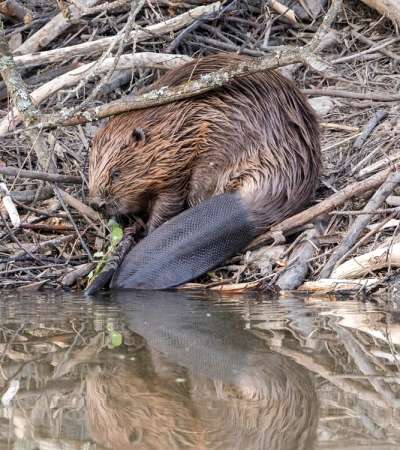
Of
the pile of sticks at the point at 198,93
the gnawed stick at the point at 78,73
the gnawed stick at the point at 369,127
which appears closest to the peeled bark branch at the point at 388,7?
the pile of sticks at the point at 198,93

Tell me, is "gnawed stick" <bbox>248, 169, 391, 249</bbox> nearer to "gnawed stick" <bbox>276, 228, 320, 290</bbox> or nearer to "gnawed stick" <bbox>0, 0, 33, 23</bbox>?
"gnawed stick" <bbox>276, 228, 320, 290</bbox>

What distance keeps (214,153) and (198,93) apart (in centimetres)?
28

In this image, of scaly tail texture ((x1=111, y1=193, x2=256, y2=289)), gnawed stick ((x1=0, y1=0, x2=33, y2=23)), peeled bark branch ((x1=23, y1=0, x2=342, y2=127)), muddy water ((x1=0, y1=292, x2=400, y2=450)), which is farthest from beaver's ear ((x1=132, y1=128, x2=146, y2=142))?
gnawed stick ((x1=0, y1=0, x2=33, y2=23))

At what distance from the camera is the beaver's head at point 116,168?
4.20m

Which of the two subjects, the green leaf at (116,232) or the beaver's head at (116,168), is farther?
the beaver's head at (116,168)

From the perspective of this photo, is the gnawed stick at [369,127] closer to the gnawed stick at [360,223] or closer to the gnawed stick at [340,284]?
the gnawed stick at [360,223]

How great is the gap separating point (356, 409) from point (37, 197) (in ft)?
9.57

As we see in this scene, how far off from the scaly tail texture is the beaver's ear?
48 cm

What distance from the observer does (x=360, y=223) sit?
3775 mm

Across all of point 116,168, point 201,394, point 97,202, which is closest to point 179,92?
point 116,168

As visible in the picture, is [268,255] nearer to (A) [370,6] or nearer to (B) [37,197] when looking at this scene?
(B) [37,197]

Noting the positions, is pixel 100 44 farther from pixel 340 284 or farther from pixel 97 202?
pixel 340 284

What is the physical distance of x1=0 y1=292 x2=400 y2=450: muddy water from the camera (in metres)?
1.59

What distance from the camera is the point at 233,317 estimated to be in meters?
2.97
